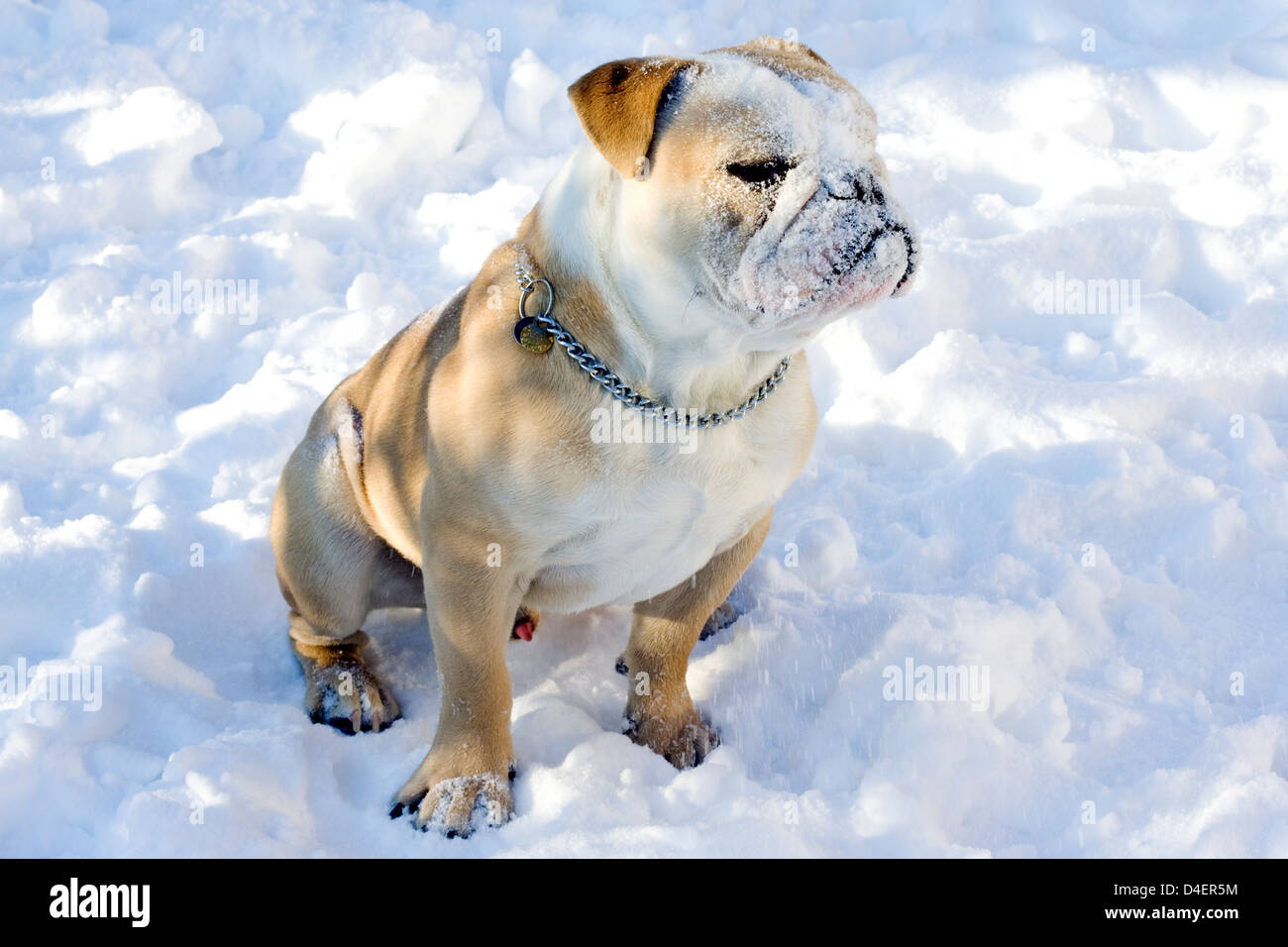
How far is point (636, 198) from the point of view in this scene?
2.29 m

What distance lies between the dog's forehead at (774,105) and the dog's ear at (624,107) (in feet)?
0.20

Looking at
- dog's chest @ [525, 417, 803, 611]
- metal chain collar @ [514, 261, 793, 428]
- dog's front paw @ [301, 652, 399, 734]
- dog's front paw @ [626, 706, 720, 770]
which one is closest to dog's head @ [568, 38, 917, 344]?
metal chain collar @ [514, 261, 793, 428]

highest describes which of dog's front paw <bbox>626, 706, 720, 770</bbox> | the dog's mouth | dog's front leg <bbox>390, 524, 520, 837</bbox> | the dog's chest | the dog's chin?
the dog's mouth

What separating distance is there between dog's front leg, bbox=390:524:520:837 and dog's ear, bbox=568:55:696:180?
0.88 metres

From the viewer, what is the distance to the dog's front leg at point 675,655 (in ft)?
10.0

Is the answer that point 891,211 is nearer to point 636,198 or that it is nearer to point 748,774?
point 636,198

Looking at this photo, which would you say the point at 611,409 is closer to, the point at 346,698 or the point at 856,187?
Result: the point at 856,187

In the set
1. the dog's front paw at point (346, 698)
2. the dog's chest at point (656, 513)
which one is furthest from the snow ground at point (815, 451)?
the dog's chest at point (656, 513)

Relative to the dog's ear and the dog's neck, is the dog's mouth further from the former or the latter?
the dog's ear

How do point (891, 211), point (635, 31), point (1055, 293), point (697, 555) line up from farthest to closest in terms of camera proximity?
1. point (635, 31)
2. point (1055, 293)
3. point (697, 555)
4. point (891, 211)

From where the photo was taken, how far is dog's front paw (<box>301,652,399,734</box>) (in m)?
3.16

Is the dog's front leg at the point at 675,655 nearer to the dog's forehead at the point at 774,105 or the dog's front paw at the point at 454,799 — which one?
the dog's front paw at the point at 454,799
